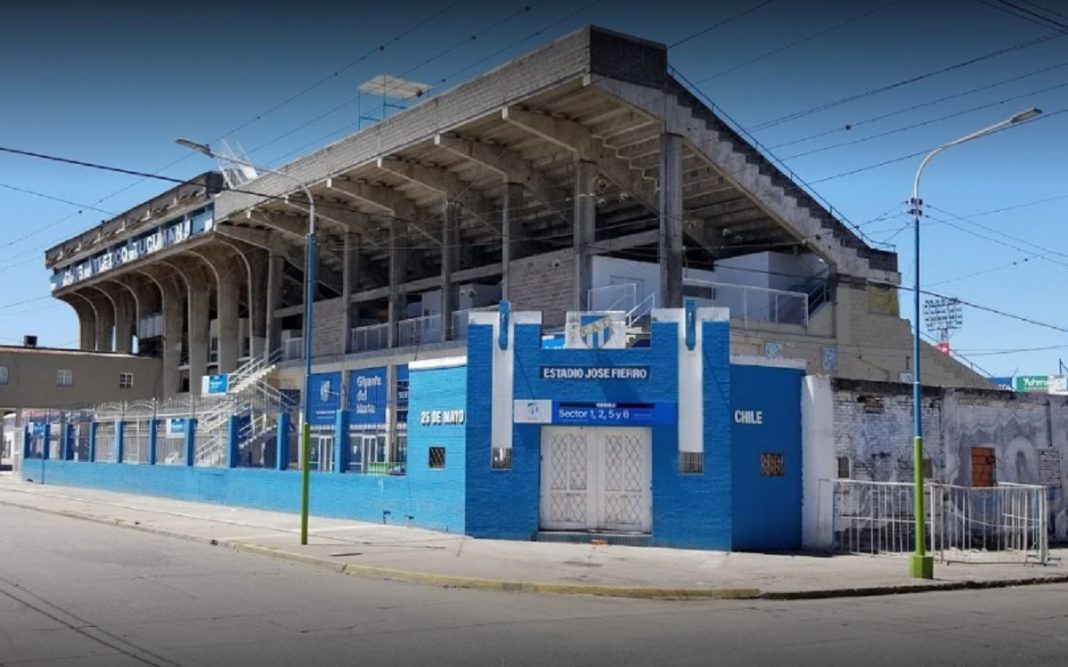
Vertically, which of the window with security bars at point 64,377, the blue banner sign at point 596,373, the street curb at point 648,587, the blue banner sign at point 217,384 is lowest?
the street curb at point 648,587

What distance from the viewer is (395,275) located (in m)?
47.1

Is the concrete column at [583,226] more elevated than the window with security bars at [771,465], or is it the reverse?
the concrete column at [583,226]

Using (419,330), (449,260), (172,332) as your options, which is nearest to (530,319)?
(449,260)

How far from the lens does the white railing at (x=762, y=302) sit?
3791 cm

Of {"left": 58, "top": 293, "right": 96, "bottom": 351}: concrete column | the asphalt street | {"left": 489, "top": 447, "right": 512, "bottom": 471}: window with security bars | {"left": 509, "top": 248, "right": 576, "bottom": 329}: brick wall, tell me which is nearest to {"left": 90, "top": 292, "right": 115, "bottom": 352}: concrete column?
{"left": 58, "top": 293, "right": 96, "bottom": 351}: concrete column

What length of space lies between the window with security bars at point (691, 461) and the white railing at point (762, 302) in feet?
52.9

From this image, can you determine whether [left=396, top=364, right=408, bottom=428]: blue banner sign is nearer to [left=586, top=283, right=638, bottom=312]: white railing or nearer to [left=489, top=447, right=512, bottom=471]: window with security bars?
[left=586, top=283, right=638, bottom=312]: white railing

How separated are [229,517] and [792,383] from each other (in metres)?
15.7

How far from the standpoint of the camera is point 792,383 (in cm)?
2291

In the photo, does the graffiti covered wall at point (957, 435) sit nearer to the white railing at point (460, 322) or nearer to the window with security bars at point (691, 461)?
the window with security bars at point (691, 461)

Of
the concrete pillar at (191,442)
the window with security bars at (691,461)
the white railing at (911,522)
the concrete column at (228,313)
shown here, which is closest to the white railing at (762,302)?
the white railing at (911,522)

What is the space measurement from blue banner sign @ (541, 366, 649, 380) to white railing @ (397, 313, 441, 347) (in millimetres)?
21184

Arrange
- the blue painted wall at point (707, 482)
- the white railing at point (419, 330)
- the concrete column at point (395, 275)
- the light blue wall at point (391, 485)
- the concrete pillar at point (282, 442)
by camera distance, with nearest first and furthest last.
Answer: the blue painted wall at point (707, 482) < the light blue wall at point (391, 485) < the concrete pillar at point (282, 442) < the white railing at point (419, 330) < the concrete column at point (395, 275)

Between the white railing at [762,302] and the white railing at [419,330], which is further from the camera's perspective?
the white railing at [419,330]
